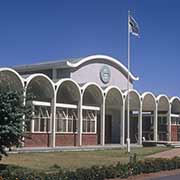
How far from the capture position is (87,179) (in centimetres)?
1622

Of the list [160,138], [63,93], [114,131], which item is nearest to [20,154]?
[63,93]

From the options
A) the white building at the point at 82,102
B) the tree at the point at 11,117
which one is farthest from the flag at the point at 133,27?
the tree at the point at 11,117

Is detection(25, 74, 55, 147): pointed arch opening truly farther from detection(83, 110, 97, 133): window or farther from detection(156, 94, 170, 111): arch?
detection(156, 94, 170, 111): arch

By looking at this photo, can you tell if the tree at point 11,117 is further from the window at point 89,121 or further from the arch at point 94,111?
the window at point 89,121

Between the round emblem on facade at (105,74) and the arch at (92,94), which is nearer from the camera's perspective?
the arch at (92,94)

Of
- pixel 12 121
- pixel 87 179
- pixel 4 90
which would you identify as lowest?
pixel 87 179

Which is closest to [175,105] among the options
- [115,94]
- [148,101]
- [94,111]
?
[148,101]

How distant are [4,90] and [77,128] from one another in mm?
19841

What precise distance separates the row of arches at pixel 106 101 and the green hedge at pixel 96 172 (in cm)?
841

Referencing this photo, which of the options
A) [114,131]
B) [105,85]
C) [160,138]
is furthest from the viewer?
[160,138]

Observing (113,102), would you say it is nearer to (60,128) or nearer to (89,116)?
(89,116)

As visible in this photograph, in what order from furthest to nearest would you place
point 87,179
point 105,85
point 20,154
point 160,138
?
point 160,138
point 105,85
point 20,154
point 87,179

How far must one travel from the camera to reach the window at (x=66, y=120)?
37219 millimetres

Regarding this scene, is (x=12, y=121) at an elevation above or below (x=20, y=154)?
above
